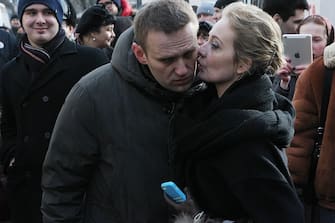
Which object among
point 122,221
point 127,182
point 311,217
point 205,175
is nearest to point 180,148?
point 205,175

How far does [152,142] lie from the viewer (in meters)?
2.29

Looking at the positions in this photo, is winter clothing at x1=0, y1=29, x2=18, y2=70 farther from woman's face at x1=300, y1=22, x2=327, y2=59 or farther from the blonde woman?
the blonde woman

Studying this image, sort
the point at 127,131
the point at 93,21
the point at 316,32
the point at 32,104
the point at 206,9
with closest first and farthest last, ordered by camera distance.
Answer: the point at 127,131 < the point at 32,104 < the point at 316,32 < the point at 93,21 < the point at 206,9

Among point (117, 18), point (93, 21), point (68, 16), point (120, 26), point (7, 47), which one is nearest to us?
point (68, 16)

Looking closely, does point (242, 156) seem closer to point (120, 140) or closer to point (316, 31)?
point (120, 140)

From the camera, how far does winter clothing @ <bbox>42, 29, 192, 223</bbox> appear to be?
7.54 feet

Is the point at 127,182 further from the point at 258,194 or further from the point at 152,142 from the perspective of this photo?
the point at 258,194

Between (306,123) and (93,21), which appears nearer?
(306,123)

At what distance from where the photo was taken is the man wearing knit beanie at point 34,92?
344 cm

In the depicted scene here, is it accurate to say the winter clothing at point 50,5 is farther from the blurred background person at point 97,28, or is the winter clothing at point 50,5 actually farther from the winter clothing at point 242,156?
the winter clothing at point 242,156

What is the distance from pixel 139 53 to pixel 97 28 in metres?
2.72

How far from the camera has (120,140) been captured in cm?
231

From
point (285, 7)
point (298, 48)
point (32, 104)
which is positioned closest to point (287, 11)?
point (285, 7)

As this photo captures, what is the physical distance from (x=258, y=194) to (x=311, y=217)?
1.76 m
